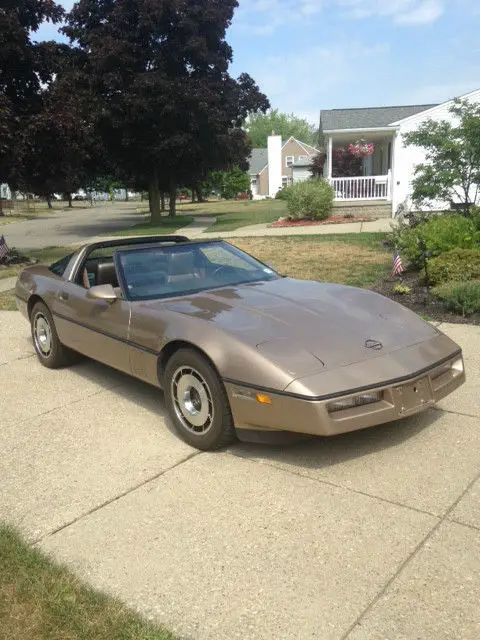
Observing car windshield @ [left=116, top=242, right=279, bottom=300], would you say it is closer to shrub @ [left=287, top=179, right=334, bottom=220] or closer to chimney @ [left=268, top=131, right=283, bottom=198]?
shrub @ [left=287, top=179, right=334, bottom=220]

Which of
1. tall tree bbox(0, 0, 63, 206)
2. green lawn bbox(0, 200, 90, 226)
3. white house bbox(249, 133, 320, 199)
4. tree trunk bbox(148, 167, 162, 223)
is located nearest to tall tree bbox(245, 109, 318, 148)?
white house bbox(249, 133, 320, 199)

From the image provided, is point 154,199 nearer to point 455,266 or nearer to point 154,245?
point 455,266

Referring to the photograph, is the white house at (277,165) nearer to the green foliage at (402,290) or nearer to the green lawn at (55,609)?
the green foliage at (402,290)

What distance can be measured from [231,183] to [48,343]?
66.9m

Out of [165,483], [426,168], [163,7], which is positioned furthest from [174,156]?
[165,483]

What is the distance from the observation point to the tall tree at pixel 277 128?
111 meters

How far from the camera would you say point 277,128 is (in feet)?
364

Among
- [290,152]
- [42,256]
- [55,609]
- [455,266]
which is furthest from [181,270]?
[290,152]

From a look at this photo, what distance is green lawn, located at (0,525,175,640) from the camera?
91.5 inches

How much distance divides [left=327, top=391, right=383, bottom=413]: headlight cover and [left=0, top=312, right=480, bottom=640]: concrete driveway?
1.36ft

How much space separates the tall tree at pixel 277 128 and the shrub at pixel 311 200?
90581 millimetres

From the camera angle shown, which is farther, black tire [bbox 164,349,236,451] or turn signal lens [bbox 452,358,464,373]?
turn signal lens [bbox 452,358,464,373]

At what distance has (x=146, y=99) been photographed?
938 inches

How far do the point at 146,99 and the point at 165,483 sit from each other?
Answer: 74.7 feet
